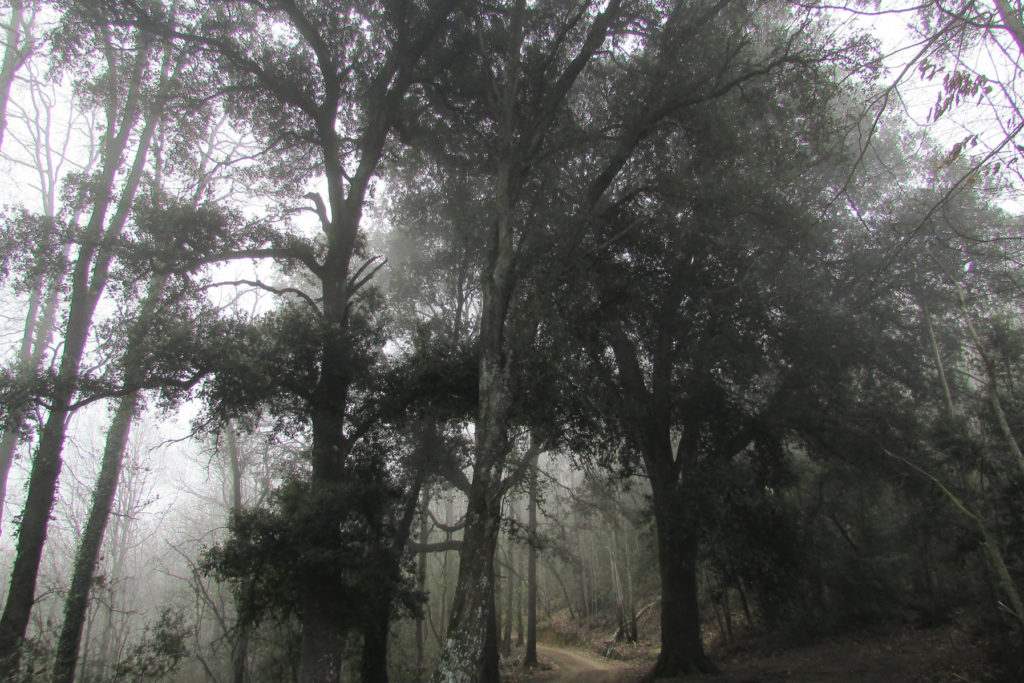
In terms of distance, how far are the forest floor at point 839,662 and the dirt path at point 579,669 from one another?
1.2 inches

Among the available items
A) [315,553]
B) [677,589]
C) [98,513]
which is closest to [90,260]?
[98,513]

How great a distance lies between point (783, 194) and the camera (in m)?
9.56

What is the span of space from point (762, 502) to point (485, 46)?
9.66m

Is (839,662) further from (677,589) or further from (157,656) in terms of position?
(157,656)

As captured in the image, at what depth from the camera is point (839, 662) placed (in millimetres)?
10938

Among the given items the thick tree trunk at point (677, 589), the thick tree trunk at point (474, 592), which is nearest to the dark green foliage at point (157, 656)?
the thick tree trunk at point (474, 592)

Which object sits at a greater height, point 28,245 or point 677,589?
point 28,245

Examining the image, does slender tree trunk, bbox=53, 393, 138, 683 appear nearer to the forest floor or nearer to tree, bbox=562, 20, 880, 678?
tree, bbox=562, 20, 880, 678

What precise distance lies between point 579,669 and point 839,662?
7661 millimetres

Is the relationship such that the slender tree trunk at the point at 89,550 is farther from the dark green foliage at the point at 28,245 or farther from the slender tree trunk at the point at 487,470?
the slender tree trunk at the point at 487,470

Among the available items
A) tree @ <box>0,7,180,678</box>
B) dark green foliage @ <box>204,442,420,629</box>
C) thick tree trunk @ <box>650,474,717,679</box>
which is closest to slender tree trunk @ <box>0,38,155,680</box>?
tree @ <box>0,7,180,678</box>

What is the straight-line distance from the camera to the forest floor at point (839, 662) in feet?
28.6

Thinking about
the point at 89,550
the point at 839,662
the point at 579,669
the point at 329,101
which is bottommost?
the point at 579,669

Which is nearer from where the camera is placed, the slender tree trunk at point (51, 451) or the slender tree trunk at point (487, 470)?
the slender tree trunk at point (487, 470)
